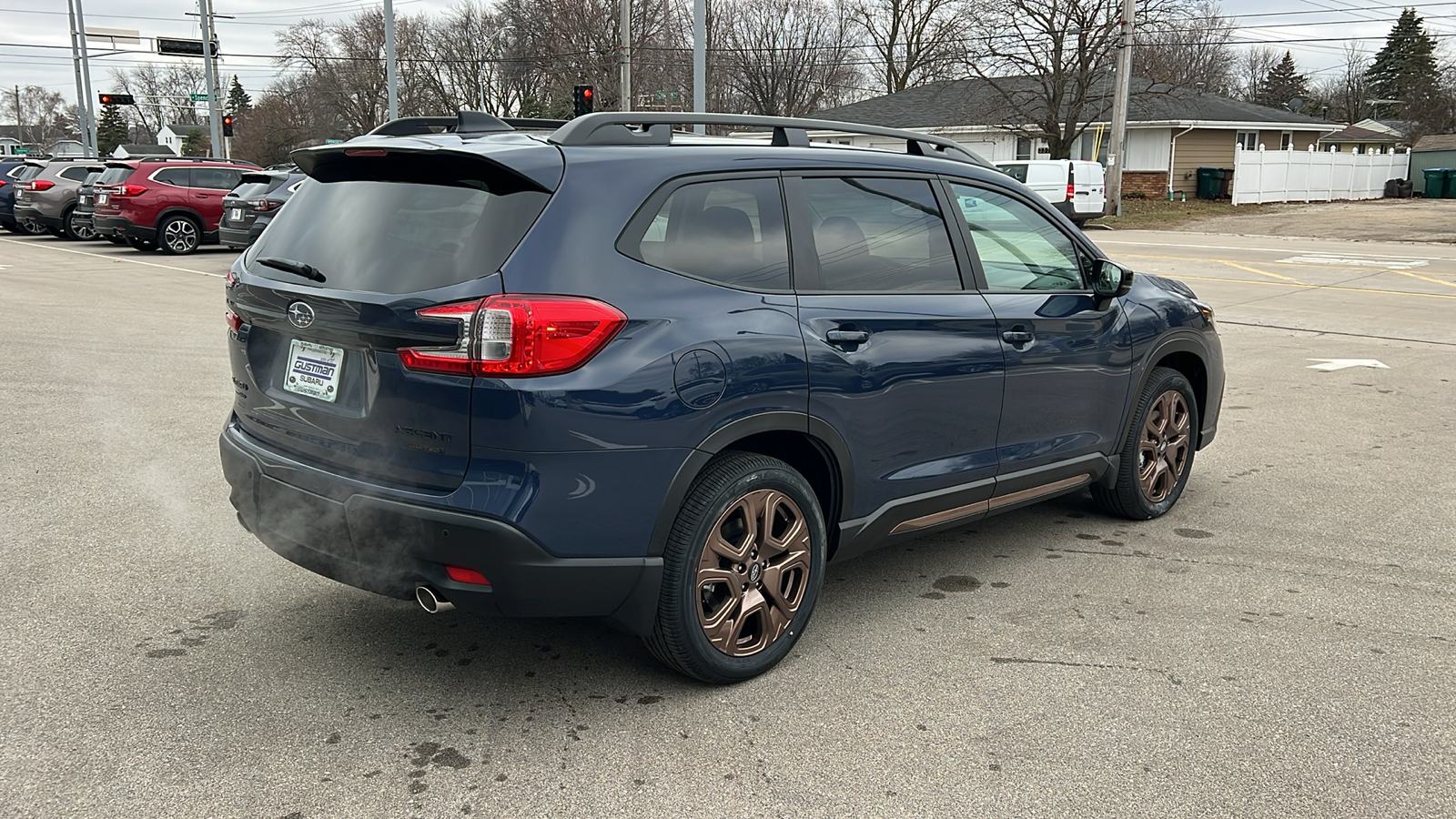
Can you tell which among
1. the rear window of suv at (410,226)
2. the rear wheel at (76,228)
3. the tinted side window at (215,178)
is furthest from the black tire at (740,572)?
the rear wheel at (76,228)

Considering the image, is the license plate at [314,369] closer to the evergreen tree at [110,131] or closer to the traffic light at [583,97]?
the traffic light at [583,97]

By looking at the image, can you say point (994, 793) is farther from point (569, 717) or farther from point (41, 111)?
point (41, 111)

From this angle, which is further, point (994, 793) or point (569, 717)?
point (569, 717)

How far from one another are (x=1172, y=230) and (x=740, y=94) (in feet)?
137

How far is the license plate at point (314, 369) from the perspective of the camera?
135 inches

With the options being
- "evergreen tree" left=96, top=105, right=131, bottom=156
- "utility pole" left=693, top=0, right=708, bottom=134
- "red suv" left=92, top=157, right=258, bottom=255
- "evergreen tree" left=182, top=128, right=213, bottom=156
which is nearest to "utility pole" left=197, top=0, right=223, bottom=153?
"red suv" left=92, top=157, right=258, bottom=255

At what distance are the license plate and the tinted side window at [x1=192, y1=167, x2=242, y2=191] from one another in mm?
20399

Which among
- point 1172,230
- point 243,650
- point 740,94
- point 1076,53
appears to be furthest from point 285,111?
point 243,650

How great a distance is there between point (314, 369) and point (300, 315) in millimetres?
167

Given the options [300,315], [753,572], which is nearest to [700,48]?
[300,315]

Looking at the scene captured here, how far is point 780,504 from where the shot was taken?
370 cm

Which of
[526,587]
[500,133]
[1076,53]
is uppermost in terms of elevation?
[1076,53]

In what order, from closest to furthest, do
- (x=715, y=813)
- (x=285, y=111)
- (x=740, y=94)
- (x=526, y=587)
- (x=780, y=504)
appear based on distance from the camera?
(x=715, y=813)
(x=526, y=587)
(x=780, y=504)
(x=740, y=94)
(x=285, y=111)

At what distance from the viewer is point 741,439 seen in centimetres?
354
